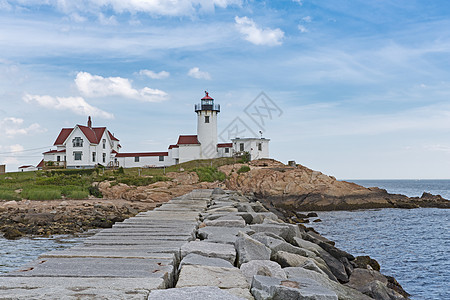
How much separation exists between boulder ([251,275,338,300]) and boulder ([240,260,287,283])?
24.2 inches

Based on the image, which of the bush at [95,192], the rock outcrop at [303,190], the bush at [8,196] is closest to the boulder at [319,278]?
the bush at [8,196]

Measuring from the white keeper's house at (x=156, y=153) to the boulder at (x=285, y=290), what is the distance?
40.3 meters

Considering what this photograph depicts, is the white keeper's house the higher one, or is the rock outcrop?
the white keeper's house

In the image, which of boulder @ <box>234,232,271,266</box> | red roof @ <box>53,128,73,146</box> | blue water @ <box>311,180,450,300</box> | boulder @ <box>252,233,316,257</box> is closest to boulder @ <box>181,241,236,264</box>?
boulder @ <box>234,232,271,266</box>

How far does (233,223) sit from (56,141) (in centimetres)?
3980

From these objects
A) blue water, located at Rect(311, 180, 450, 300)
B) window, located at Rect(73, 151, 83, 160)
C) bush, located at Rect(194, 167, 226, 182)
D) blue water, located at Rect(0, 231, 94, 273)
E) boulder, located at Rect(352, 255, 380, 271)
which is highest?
window, located at Rect(73, 151, 83, 160)

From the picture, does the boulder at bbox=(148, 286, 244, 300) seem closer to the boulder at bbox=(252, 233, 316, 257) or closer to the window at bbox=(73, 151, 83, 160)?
the boulder at bbox=(252, 233, 316, 257)

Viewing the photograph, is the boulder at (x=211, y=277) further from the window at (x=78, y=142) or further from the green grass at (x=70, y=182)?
the window at (x=78, y=142)

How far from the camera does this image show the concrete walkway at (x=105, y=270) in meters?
3.56

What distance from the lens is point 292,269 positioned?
5.37m

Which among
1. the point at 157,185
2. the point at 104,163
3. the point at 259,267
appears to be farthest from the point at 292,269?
the point at 104,163

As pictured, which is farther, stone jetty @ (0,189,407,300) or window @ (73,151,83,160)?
window @ (73,151,83,160)

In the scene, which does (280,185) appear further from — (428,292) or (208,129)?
(428,292)

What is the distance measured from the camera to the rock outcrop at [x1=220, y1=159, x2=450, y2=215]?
32312mm
